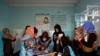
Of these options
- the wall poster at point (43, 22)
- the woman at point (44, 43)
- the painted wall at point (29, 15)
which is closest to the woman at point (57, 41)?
the woman at point (44, 43)

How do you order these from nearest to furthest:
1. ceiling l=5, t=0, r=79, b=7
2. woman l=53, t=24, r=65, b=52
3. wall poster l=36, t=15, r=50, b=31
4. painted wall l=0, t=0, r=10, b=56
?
woman l=53, t=24, r=65, b=52 → painted wall l=0, t=0, r=10, b=56 → ceiling l=5, t=0, r=79, b=7 → wall poster l=36, t=15, r=50, b=31

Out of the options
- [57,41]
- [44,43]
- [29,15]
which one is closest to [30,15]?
[29,15]

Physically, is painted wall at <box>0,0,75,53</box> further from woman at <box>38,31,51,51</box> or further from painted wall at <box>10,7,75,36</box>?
woman at <box>38,31,51,51</box>

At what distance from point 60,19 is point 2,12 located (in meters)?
2.59

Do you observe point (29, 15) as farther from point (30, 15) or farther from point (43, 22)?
point (43, 22)

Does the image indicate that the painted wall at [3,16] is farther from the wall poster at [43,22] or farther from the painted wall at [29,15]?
the wall poster at [43,22]

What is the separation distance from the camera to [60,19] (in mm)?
8570

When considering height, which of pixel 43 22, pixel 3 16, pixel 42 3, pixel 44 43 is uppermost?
pixel 42 3

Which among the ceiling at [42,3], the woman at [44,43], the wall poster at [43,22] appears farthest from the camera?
the wall poster at [43,22]

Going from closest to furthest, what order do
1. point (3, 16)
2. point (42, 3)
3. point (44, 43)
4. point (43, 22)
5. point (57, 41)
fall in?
point (44, 43) → point (57, 41) → point (3, 16) → point (42, 3) → point (43, 22)

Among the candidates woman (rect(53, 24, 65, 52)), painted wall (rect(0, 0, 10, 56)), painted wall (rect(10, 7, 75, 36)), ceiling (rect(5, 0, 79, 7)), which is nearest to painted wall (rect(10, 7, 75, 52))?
painted wall (rect(10, 7, 75, 36))

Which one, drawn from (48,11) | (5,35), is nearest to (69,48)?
(5,35)

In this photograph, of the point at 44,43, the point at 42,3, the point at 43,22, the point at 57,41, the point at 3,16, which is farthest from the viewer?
the point at 43,22

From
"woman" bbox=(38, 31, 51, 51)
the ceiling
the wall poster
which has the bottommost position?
"woman" bbox=(38, 31, 51, 51)
